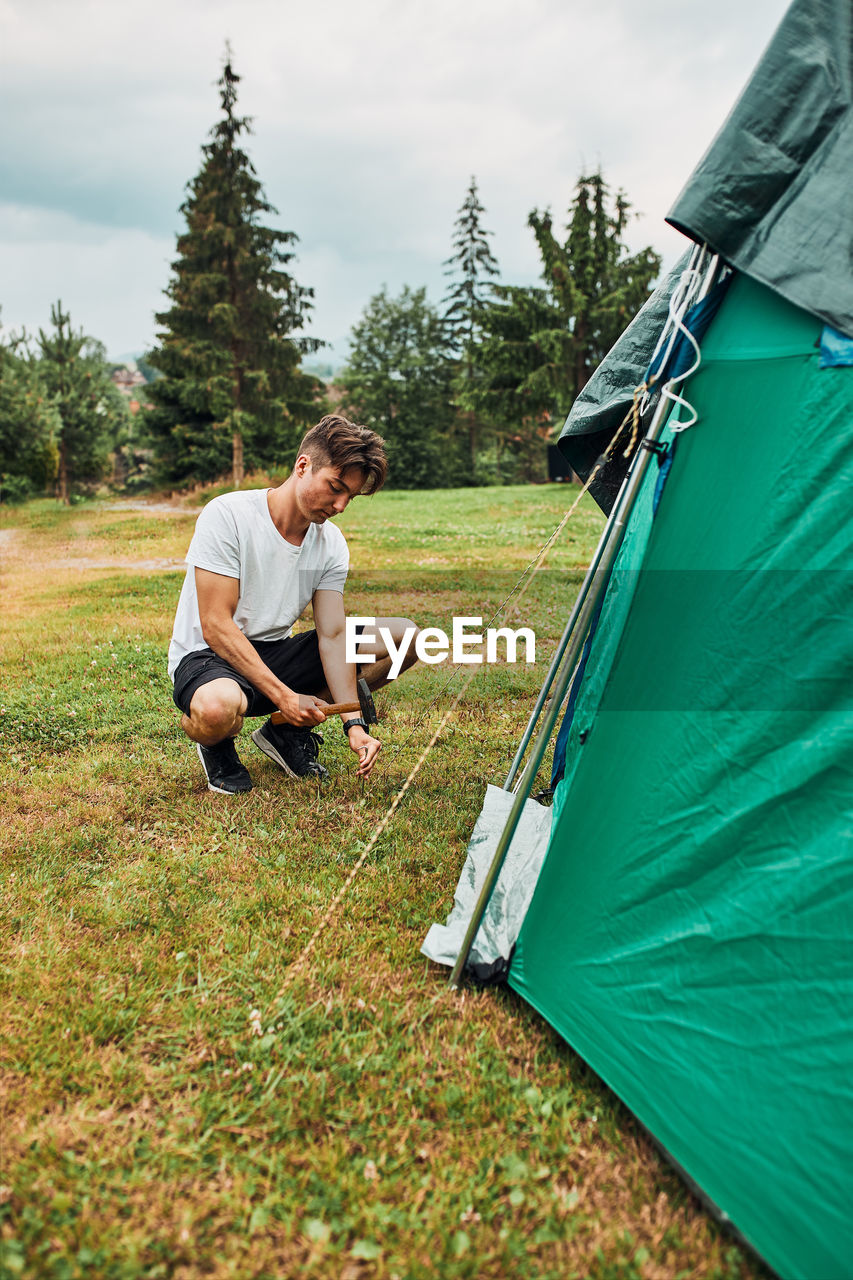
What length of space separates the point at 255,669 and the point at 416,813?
0.92 metres

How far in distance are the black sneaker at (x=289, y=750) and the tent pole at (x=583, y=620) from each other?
1.56 m

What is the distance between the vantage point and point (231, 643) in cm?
309

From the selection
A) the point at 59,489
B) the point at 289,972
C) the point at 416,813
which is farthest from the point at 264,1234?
the point at 59,489

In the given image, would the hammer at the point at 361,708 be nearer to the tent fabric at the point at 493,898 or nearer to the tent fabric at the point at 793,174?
the tent fabric at the point at 493,898

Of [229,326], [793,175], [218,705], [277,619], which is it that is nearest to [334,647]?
[277,619]

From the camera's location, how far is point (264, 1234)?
1584mm

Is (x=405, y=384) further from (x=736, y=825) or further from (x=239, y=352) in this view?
(x=736, y=825)

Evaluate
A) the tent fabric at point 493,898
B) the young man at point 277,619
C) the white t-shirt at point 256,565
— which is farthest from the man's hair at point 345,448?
the tent fabric at point 493,898

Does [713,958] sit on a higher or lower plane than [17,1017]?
higher

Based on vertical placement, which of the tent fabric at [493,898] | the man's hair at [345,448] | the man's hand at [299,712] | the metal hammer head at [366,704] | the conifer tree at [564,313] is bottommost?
the tent fabric at [493,898]

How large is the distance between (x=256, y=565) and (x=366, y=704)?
750 mm

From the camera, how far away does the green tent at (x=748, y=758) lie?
161cm

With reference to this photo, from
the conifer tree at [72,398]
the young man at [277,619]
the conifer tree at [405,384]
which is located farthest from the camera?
the conifer tree at [405,384]

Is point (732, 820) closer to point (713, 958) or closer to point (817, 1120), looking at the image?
point (713, 958)
